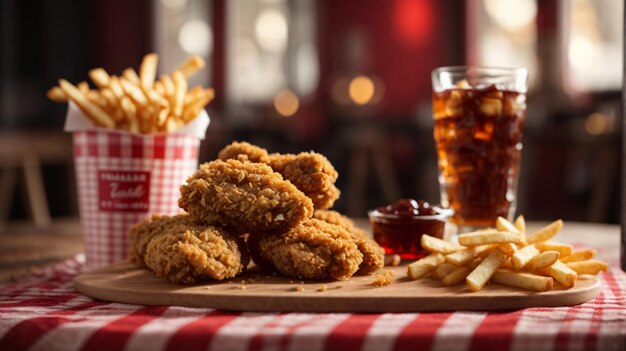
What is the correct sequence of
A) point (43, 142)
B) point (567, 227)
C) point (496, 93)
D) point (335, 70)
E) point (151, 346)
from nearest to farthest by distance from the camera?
point (151, 346) < point (496, 93) < point (567, 227) < point (43, 142) < point (335, 70)

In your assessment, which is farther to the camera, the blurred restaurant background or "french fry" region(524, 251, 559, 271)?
the blurred restaurant background

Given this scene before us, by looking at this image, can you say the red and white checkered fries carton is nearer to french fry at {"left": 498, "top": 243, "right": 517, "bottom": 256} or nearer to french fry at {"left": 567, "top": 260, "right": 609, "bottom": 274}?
french fry at {"left": 498, "top": 243, "right": 517, "bottom": 256}

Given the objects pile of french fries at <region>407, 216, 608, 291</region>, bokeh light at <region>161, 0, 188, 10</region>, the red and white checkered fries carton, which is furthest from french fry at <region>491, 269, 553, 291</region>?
→ bokeh light at <region>161, 0, 188, 10</region>

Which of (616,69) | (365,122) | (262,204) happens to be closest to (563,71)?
(616,69)

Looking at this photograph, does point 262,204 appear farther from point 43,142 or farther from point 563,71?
point 563,71

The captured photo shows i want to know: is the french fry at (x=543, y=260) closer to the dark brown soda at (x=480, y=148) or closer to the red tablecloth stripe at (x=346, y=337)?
the red tablecloth stripe at (x=346, y=337)

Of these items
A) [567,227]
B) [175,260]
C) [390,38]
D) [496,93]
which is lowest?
[567,227]

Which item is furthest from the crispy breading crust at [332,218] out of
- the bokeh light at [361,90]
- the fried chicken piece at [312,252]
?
the bokeh light at [361,90]
